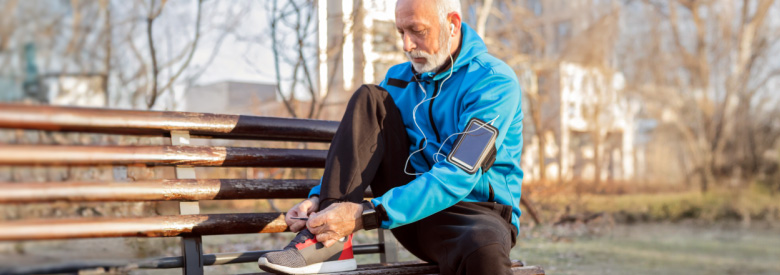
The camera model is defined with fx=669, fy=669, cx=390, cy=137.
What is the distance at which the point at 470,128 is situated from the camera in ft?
7.38

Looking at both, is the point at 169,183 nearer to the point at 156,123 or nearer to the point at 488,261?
the point at 156,123

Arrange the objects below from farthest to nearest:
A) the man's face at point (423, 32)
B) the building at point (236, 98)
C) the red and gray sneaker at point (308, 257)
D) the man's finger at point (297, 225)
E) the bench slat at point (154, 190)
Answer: the building at point (236, 98) < the man's face at point (423, 32) < the man's finger at point (297, 225) < the red and gray sneaker at point (308, 257) < the bench slat at point (154, 190)

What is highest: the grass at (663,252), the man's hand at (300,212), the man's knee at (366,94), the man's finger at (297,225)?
the man's knee at (366,94)

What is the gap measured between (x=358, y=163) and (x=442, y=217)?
1.18ft

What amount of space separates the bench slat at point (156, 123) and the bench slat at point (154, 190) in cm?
16

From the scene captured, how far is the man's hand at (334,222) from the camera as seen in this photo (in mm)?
2115

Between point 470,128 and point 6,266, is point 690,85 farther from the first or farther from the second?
point 6,266

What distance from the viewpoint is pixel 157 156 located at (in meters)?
2.26

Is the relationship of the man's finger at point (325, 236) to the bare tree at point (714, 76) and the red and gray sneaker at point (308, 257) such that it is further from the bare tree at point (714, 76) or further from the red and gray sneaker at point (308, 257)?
the bare tree at point (714, 76)

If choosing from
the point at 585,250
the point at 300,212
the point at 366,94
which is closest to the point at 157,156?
the point at 300,212

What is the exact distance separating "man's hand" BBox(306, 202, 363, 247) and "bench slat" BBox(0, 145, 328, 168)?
0.55 meters

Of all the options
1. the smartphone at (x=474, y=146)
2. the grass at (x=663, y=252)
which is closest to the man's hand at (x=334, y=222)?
the smartphone at (x=474, y=146)

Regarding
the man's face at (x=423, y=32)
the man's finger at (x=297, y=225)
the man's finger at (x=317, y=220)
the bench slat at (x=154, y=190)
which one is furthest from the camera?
the man's face at (x=423, y=32)

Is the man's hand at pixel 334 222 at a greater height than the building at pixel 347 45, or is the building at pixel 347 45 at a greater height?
the building at pixel 347 45
